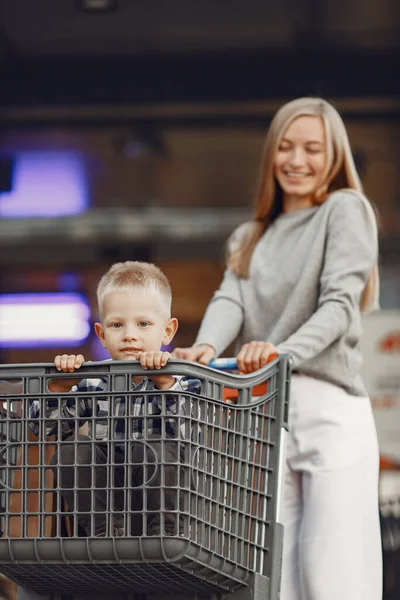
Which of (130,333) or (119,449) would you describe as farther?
(130,333)

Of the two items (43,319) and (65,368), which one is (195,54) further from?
(65,368)

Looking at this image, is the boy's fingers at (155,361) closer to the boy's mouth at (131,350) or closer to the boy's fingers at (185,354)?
the boy's mouth at (131,350)

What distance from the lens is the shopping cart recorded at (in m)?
2.31

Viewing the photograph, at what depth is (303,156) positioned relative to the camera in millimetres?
3316


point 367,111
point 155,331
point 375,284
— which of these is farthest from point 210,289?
point 155,331

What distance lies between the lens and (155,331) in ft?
8.61

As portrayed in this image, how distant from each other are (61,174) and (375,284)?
17.4 feet

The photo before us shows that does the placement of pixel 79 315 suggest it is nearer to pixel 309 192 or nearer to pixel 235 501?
pixel 309 192

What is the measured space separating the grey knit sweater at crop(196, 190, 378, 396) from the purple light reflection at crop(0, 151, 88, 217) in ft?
16.5

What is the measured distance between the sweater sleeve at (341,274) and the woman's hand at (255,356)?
0.17m

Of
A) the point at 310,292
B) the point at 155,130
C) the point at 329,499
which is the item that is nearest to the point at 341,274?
the point at 310,292

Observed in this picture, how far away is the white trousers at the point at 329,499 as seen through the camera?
297 cm

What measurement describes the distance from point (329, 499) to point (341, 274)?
1.87 feet

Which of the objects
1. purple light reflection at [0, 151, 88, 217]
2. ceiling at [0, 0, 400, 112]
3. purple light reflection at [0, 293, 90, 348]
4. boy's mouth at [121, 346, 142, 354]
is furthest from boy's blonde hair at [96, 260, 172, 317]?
purple light reflection at [0, 293, 90, 348]
